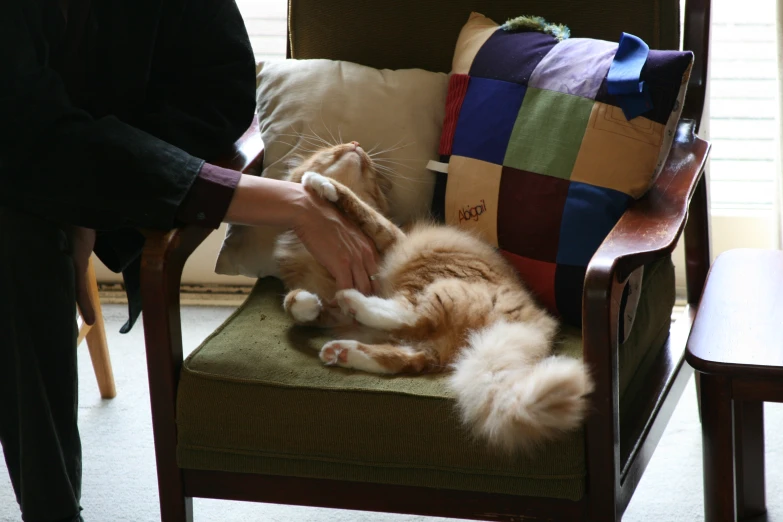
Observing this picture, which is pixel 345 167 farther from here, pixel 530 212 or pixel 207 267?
pixel 207 267

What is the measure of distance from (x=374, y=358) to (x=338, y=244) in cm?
28

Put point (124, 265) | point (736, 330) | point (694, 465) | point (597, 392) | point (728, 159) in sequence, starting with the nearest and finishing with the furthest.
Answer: point (597, 392) → point (736, 330) → point (124, 265) → point (694, 465) → point (728, 159)

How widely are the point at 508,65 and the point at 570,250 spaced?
0.40 m

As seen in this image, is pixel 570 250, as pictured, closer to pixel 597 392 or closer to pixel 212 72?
pixel 597 392

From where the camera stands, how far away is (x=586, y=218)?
154 centimetres

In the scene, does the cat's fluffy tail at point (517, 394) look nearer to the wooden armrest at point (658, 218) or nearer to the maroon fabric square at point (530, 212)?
the wooden armrest at point (658, 218)

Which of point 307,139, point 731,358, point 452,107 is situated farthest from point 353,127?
point 731,358

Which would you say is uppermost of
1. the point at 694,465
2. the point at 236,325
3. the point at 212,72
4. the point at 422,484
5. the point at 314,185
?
the point at 212,72

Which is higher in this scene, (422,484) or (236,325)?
(236,325)

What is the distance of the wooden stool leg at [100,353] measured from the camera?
232cm

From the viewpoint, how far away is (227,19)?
1731 millimetres

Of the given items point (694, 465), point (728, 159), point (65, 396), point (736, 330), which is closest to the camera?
point (736, 330)

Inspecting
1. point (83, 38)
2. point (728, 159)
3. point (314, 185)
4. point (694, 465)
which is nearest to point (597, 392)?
point (314, 185)

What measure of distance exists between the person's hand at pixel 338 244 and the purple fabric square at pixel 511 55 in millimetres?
418
